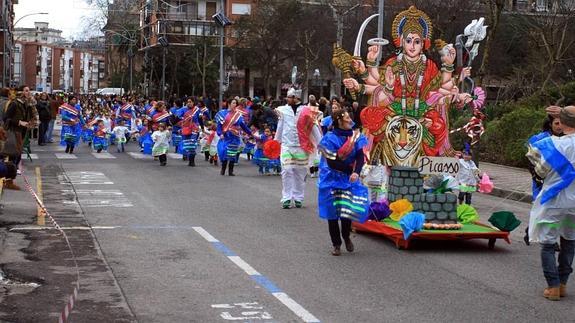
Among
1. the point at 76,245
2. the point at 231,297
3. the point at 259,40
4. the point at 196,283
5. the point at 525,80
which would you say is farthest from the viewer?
the point at 259,40

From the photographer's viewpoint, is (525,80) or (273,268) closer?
(273,268)

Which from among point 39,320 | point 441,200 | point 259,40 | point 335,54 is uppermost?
point 259,40

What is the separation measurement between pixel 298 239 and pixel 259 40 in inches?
2077

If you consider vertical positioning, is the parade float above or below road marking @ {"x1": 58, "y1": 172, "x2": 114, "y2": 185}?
above

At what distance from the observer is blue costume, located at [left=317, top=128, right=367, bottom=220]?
10906 millimetres

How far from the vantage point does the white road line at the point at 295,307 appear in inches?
303

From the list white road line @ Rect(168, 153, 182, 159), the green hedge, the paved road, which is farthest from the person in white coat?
white road line @ Rect(168, 153, 182, 159)

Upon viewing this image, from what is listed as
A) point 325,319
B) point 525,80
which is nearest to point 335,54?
point 325,319

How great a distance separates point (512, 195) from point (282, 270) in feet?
34.0

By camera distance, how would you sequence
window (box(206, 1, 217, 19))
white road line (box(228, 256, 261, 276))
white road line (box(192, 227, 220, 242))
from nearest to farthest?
1. white road line (box(228, 256, 261, 276))
2. white road line (box(192, 227, 220, 242))
3. window (box(206, 1, 217, 19))

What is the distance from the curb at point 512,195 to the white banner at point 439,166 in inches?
232

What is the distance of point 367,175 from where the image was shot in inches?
528

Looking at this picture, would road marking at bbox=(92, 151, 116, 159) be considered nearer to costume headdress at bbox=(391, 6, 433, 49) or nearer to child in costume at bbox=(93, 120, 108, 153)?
child in costume at bbox=(93, 120, 108, 153)

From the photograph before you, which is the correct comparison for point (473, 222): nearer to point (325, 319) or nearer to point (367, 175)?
point (367, 175)
